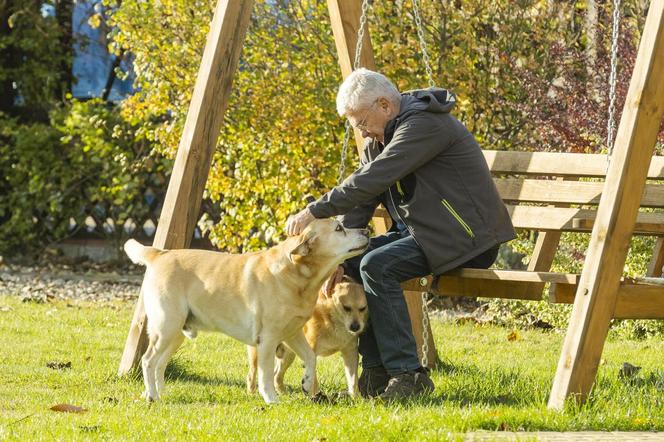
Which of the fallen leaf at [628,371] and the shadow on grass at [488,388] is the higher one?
the fallen leaf at [628,371]

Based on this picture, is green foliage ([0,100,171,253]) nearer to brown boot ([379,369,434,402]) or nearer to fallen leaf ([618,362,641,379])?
fallen leaf ([618,362,641,379])

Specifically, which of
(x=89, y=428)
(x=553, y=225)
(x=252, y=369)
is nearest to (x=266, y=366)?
(x=252, y=369)

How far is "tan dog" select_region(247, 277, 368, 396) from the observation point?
605 cm

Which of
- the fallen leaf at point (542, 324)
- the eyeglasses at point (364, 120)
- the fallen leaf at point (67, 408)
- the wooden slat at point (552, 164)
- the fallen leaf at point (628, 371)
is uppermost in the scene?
the eyeglasses at point (364, 120)

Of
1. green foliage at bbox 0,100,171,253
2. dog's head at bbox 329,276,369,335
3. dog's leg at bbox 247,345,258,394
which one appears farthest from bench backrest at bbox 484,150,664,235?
green foliage at bbox 0,100,171,253

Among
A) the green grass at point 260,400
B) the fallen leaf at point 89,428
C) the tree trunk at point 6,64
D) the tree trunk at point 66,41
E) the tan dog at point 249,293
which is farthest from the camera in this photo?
the tree trunk at point 66,41

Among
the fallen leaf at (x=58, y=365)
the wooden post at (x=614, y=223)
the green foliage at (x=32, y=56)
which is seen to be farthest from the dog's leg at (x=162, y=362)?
the green foliage at (x=32, y=56)

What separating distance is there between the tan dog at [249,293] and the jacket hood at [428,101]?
27.8 inches

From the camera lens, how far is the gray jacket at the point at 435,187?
17.9 ft

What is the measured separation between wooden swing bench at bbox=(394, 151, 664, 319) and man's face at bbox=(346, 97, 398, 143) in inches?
33.1

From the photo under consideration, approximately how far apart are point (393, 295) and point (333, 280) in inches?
27.5

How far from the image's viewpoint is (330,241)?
565 centimetres

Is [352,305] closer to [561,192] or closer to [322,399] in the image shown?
[322,399]

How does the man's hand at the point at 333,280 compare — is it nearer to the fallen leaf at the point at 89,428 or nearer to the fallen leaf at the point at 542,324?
the fallen leaf at the point at 89,428
